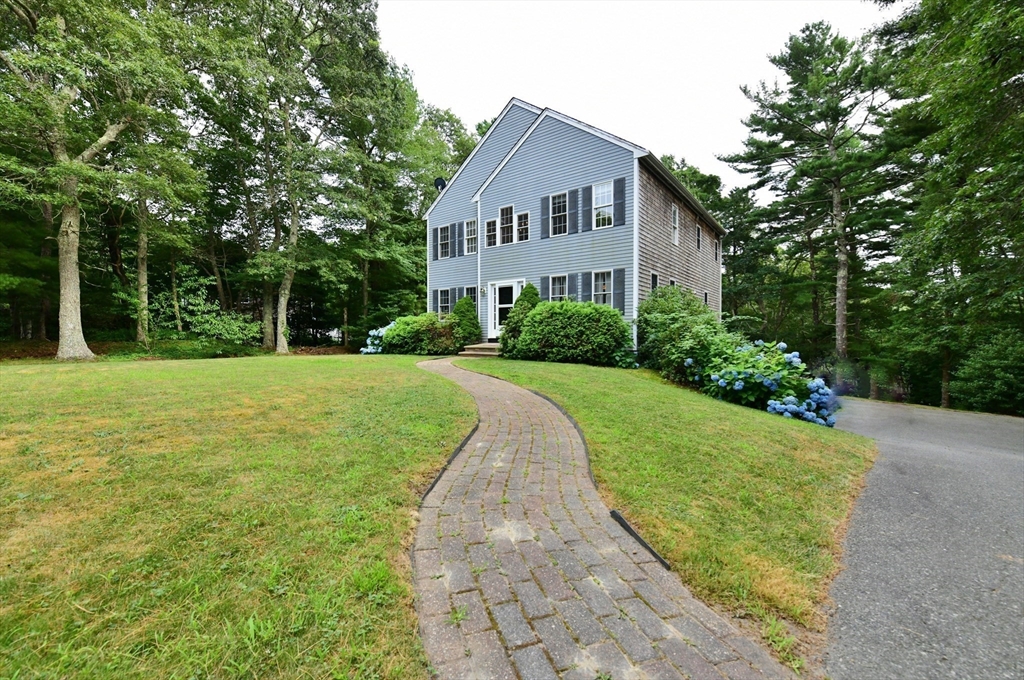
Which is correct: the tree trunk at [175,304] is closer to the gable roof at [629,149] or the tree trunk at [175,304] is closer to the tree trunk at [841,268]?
the gable roof at [629,149]

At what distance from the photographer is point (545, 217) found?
1291cm

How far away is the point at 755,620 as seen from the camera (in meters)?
1.84

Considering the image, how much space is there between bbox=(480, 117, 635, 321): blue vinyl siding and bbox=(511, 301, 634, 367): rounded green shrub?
4.40 ft

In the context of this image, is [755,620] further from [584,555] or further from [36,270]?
[36,270]

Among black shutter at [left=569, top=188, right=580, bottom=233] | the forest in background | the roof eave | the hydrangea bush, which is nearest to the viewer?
the hydrangea bush

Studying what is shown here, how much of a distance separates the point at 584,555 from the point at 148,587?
213 cm

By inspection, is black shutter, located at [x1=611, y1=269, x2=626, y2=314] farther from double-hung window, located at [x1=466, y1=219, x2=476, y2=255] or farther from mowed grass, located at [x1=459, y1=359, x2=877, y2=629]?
double-hung window, located at [x1=466, y1=219, x2=476, y2=255]

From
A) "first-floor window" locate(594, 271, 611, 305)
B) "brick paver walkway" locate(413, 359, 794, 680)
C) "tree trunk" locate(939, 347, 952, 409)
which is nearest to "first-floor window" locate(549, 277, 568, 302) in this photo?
"first-floor window" locate(594, 271, 611, 305)

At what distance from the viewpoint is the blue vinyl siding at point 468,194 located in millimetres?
14430

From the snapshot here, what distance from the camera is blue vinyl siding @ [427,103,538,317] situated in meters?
14.4

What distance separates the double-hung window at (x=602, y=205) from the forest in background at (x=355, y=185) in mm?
6614

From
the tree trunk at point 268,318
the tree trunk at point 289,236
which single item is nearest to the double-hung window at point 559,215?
the tree trunk at point 289,236

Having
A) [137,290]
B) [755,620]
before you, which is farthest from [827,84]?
[137,290]

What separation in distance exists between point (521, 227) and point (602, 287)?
3.94 metres
